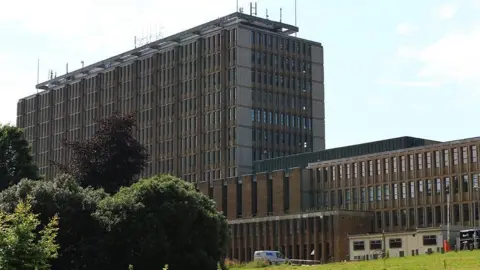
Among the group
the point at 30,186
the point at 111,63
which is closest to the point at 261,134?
the point at 111,63

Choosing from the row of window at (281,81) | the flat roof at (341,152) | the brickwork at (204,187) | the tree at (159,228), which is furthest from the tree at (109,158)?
the row of window at (281,81)

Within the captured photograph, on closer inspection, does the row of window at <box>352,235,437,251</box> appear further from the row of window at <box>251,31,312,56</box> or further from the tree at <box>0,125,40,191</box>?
the row of window at <box>251,31,312,56</box>

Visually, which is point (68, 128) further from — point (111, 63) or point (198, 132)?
point (198, 132)

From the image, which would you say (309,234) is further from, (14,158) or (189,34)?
(189,34)

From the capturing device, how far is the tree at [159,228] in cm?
6406

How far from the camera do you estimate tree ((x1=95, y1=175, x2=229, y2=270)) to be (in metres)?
64.1

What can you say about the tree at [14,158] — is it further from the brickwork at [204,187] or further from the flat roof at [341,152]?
the brickwork at [204,187]

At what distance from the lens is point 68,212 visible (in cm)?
6675

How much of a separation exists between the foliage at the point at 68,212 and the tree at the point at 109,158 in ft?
53.1

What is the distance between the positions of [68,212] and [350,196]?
68.0 metres

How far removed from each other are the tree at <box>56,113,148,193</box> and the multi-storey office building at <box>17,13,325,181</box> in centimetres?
6581

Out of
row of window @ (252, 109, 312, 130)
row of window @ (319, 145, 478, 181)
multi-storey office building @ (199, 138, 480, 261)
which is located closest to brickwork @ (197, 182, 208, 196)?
multi-storey office building @ (199, 138, 480, 261)

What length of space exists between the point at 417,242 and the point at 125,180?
35.1 m

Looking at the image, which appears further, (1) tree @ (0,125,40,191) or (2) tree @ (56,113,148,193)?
(1) tree @ (0,125,40,191)
